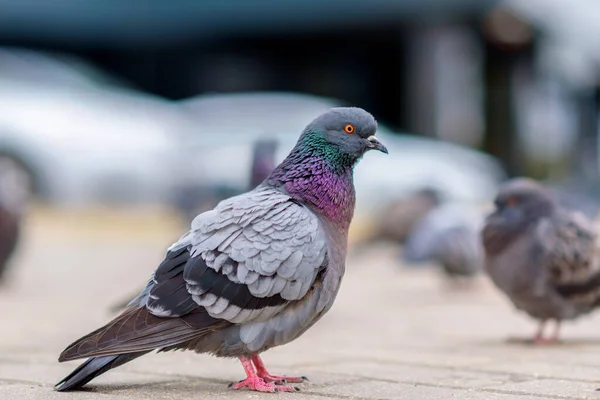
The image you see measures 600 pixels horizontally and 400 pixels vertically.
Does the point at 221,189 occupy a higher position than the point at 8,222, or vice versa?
the point at 221,189

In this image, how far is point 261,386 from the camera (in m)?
4.16

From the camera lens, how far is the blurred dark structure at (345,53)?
20000mm

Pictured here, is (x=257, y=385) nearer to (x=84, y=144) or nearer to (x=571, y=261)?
(x=571, y=261)

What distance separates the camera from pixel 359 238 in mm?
11961

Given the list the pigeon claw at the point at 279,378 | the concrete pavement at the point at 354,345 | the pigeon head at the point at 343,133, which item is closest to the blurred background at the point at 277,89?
the concrete pavement at the point at 354,345

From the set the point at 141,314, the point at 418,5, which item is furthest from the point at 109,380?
the point at 418,5

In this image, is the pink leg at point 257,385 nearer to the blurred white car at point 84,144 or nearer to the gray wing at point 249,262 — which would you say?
the gray wing at point 249,262

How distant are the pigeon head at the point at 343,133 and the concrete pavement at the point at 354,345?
0.92 m

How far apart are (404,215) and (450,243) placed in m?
2.43

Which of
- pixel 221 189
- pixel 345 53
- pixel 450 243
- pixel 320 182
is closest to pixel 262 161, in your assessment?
pixel 320 182

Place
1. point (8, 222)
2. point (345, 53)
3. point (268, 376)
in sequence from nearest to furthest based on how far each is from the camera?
point (268, 376) < point (8, 222) < point (345, 53)

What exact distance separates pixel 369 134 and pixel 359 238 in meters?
7.44

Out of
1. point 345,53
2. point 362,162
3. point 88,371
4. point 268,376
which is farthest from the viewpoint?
point 345,53

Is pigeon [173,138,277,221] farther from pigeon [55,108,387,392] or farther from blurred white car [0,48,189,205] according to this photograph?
blurred white car [0,48,189,205]
